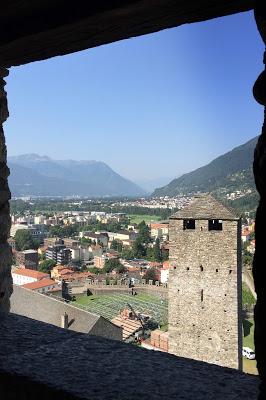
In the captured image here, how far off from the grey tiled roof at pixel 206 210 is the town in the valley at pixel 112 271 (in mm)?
96

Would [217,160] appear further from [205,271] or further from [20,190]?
[20,190]

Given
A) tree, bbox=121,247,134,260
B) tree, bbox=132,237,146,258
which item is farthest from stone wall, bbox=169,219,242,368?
tree, bbox=121,247,134,260

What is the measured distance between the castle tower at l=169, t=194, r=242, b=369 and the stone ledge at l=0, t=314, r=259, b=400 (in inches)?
377

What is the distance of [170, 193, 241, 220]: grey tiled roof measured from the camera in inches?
430

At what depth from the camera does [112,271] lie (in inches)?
1855

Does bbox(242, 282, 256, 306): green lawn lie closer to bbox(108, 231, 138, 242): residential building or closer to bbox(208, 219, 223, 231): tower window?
bbox(208, 219, 223, 231): tower window

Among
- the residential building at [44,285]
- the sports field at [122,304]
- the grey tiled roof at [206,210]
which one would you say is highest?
the grey tiled roof at [206,210]

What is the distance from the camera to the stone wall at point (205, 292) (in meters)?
10.5

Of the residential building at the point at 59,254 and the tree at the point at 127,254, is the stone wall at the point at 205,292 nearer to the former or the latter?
the tree at the point at 127,254

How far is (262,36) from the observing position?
87cm

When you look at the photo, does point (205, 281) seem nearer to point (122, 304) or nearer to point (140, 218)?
point (122, 304)

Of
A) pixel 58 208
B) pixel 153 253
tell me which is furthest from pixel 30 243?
pixel 58 208

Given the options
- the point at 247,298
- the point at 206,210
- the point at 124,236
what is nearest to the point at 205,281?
the point at 206,210

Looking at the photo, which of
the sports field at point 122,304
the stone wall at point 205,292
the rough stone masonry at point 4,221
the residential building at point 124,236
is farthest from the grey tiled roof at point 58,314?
the residential building at point 124,236
